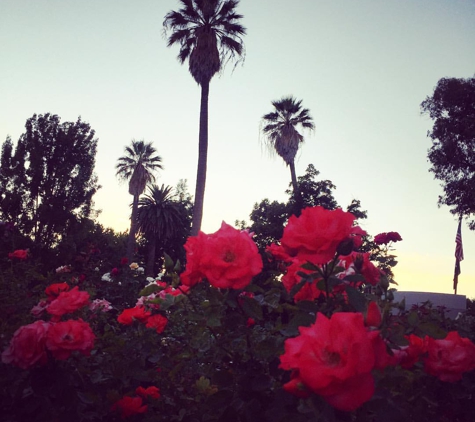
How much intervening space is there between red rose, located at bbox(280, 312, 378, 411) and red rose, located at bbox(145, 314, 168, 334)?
1331 mm

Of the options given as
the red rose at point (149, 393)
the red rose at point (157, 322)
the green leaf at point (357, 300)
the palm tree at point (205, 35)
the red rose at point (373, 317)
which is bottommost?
the red rose at point (149, 393)

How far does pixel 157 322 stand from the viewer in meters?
2.08

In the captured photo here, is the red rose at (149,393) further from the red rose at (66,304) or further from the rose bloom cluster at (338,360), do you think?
the rose bloom cluster at (338,360)

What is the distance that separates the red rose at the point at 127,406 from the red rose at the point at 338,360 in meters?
1.07

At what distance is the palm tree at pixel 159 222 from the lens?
103 feet

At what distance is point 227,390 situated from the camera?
1.29 meters

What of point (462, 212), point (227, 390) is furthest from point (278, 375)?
point (462, 212)

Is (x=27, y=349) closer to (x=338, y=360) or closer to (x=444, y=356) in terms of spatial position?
(x=338, y=360)

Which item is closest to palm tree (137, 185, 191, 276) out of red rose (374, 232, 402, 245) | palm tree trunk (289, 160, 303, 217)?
palm tree trunk (289, 160, 303, 217)

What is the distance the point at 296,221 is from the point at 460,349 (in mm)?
641

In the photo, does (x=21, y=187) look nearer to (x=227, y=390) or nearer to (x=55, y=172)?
(x=55, y=172)

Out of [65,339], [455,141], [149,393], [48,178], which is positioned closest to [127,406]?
→ [149,393]

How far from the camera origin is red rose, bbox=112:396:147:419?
1646mm

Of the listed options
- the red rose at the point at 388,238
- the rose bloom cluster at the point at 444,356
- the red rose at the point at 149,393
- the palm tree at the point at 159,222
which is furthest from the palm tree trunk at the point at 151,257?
the rose bloom cluster at the point at 444,356
